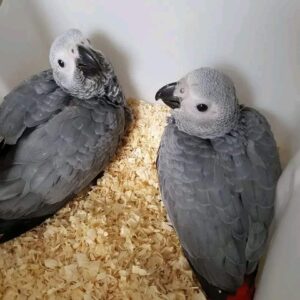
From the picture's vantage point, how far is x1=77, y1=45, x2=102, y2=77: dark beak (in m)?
1.14

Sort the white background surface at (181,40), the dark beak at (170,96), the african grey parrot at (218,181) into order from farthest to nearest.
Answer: the white background surface at (181,40) → the dark beak at (170,96) → the african grey parrot at (218,181)

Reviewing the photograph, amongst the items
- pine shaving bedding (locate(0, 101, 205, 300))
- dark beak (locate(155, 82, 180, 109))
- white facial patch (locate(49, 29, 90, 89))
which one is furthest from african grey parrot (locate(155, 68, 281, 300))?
white facial patch (locate(49, 29, 90, 89))

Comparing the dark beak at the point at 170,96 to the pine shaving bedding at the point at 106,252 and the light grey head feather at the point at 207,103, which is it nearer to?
the light grey head feather at the point at 207,103

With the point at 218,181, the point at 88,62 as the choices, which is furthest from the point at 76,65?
the point at 218,181

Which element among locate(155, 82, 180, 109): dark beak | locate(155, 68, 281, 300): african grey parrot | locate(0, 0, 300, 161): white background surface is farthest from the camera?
locate(0, 0, 300, 161): white background surface

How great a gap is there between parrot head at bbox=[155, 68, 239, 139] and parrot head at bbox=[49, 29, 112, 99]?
200 mm

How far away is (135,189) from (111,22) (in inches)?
20.4

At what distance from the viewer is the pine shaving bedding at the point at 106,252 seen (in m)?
1.11

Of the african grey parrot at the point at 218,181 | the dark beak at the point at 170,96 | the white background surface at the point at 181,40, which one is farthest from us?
the white background surface at the point at 181,40

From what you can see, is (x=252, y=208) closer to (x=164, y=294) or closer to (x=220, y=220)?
→ (x=220, y=220)

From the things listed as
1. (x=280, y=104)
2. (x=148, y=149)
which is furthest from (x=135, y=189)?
(x=280, y=104)

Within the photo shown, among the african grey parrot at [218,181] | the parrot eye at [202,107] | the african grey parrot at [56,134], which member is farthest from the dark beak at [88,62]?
the parrot eye at [202,107]

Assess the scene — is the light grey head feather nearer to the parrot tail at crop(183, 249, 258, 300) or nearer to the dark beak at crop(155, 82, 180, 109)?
the dark beak at crop(155, 82, 180, 109)

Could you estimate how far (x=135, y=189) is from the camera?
1301 mm
